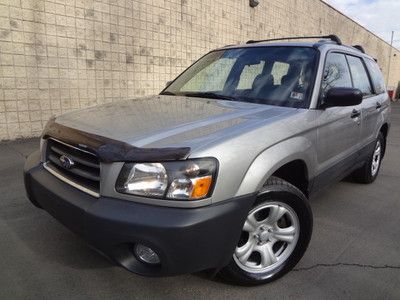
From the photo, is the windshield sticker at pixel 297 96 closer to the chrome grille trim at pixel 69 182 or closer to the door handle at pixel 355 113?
the door handle at pixel 355 113

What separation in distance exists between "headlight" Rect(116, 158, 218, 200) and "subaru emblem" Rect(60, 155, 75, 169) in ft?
1.56

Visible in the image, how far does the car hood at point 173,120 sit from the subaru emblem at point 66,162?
210 millimetres

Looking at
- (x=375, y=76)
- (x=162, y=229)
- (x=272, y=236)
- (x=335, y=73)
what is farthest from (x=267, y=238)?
(x=375, y=76)

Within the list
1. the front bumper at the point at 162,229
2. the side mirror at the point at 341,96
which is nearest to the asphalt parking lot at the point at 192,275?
the front bumper at the point at 162,229

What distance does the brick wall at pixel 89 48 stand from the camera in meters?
6.25

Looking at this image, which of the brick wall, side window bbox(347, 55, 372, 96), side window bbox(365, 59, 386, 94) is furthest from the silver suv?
the brick wall

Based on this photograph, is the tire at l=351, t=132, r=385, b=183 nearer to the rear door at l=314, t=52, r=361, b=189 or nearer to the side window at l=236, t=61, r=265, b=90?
the rear door at l=314, t=52, r=361, b=189

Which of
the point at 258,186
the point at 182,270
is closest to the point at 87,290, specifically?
the point at 182,270

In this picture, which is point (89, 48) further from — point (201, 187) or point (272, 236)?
point (201, 187)

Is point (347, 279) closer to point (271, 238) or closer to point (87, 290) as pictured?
point (271, 238)

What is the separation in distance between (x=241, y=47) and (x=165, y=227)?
2501 millimetres

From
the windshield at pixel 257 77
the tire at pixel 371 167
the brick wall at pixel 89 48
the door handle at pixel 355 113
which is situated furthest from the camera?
the brick wall at pixel 89 48

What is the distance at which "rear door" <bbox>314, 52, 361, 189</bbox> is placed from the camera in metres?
3.13

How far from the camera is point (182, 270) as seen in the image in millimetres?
2098
